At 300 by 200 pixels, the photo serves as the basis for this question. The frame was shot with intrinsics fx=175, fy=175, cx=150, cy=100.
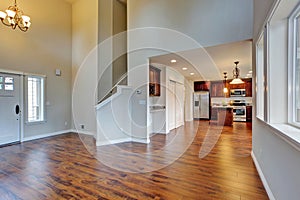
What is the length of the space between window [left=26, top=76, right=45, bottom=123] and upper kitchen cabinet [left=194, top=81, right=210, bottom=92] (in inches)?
312

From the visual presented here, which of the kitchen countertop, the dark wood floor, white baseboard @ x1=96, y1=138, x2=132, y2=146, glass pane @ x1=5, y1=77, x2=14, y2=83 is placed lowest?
the dark wood floor

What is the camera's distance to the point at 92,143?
4895mm

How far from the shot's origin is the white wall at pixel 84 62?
243 inches

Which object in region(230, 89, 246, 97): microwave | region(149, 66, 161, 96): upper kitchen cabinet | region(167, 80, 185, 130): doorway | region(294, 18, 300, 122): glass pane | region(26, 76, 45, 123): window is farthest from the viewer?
region(230, 89, 246, 97): microwave

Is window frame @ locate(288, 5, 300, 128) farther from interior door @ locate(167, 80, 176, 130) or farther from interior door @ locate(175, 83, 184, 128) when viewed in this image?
interior door @ locate(175, 83, 184, 128)

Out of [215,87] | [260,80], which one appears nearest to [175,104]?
[215,87]

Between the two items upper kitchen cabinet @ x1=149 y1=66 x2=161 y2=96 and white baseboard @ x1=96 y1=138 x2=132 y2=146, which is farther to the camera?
upper kitchen cabinet @ x1=149 y1=66 x2=161 y2=96

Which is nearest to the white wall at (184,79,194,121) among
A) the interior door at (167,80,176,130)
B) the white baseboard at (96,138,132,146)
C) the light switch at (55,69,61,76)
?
the interior door at (167,80,176,130)

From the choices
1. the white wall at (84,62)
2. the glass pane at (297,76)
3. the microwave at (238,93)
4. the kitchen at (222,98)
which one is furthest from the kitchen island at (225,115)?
the glass pane at (297,76)

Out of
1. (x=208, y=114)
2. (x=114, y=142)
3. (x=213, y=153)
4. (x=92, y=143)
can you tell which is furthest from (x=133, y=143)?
(x=208, y=114)

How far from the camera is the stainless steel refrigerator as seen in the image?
10.2 m

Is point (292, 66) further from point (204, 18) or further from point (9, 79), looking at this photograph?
point (9, 79)

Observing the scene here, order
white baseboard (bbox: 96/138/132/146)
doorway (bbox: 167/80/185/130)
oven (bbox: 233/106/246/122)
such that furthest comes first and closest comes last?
oven (bbox: 233/106/246/122) → doorway (bbox: 167/80/185/130) → white baseboard (bbox: 96/138/132/146)

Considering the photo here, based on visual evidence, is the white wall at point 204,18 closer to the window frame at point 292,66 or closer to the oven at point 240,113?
the window frame at point 292,66
